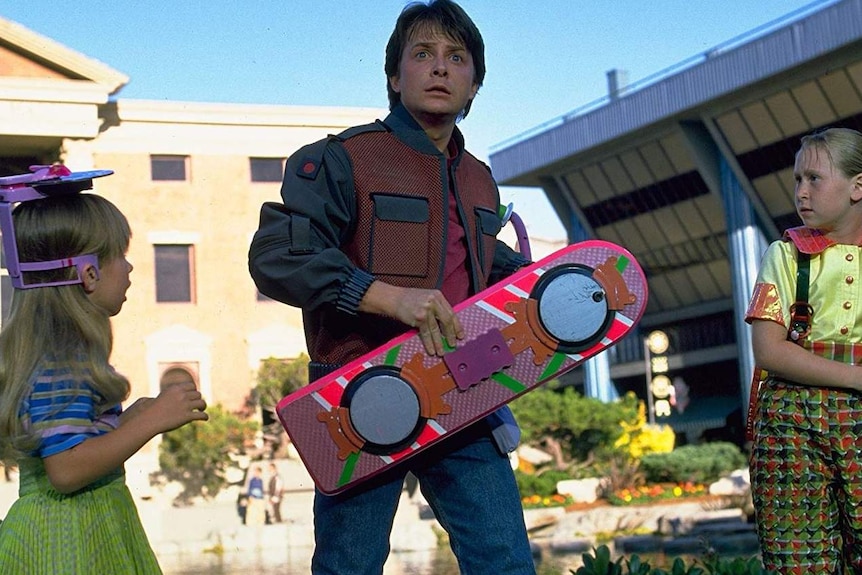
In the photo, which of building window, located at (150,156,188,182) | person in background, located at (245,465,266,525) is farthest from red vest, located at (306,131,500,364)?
building window, located at (150,156,188,182)

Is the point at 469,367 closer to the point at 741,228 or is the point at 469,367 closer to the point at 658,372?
the point at 741,228

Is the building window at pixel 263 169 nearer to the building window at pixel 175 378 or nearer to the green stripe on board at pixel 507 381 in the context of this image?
the green stripe on board at pixel 507 381

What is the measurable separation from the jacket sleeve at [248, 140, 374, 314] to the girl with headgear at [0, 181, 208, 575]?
0.34m

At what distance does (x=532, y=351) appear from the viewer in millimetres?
3195

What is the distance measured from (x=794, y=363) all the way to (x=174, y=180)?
103ft

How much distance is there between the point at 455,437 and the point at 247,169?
31.6 m

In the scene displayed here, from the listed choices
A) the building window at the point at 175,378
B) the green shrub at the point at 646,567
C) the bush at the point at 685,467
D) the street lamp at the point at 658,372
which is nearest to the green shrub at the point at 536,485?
the bush at the point at 685,467

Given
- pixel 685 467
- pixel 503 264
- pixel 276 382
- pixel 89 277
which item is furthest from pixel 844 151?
pixel 276 382

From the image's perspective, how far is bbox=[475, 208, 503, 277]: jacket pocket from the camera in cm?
340

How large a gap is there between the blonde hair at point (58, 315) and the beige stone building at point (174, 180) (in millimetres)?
30020

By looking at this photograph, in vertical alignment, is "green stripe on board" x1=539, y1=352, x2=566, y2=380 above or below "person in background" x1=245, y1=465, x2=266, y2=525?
above

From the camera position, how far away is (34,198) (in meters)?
2.96

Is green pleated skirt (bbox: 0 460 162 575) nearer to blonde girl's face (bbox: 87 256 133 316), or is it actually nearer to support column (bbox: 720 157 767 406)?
blonde girl's face (bbox: 87 256 133 316)

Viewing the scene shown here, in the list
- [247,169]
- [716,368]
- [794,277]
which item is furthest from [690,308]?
[794,277]
